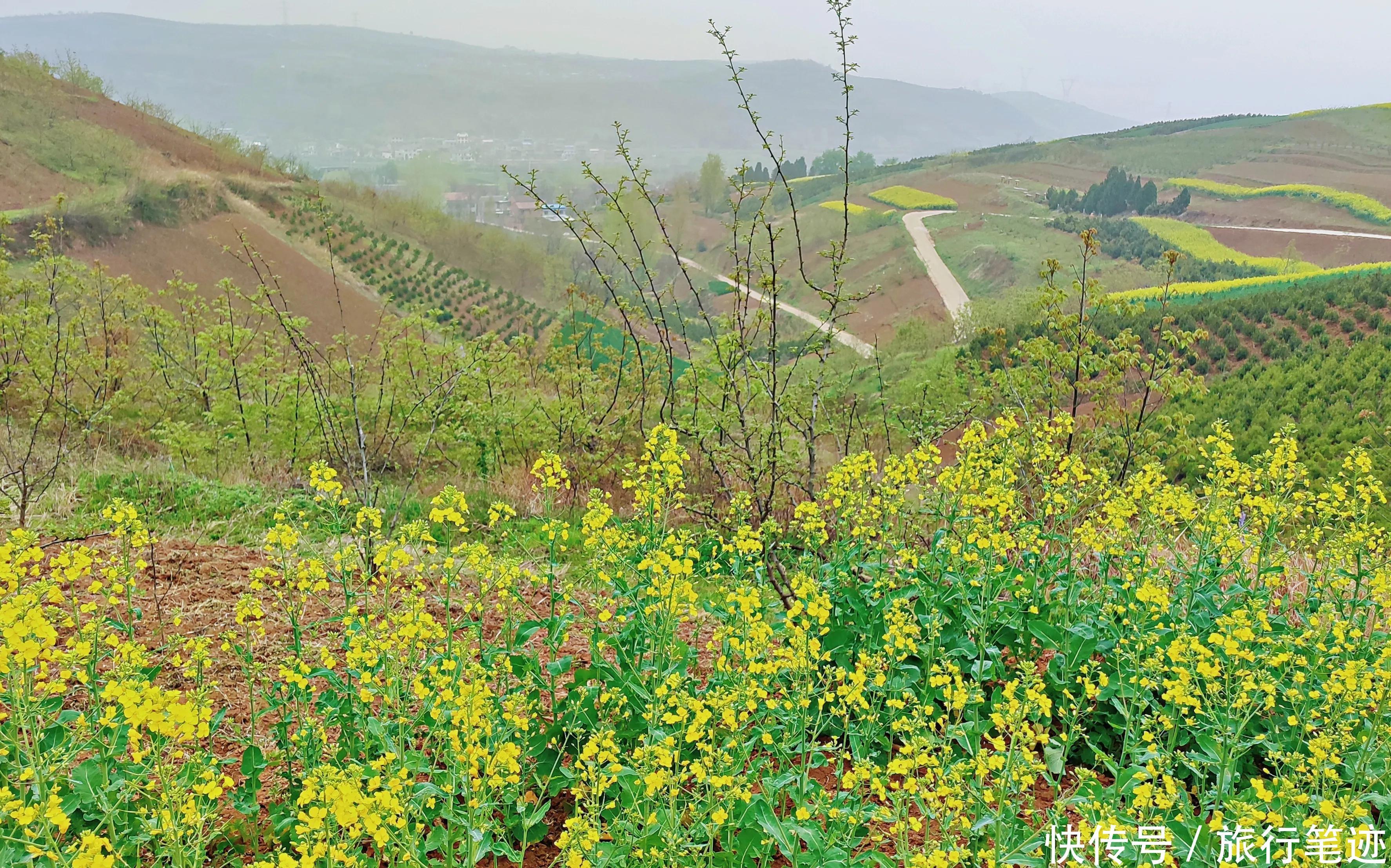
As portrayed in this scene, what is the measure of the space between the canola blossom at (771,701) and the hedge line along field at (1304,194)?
72549mm

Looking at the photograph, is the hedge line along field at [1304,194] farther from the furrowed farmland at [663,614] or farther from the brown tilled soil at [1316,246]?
the furrowed farmland at [663,614]

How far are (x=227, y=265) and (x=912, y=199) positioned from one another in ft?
224

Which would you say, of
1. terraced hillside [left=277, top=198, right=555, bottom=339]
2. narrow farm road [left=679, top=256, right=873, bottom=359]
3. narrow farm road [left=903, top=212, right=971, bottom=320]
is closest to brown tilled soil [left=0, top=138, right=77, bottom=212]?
terraced hillside [left=277, top=198, right=555, bottom=339]

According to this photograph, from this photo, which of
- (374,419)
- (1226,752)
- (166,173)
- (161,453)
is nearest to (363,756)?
(1226,752)

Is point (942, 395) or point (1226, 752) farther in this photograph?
point (942, 395)

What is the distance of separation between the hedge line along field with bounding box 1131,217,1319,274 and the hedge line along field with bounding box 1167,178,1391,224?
8541 mm

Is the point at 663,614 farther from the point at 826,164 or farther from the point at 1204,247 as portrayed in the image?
the point at 826,164

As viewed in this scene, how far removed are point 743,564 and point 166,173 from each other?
47.4 m

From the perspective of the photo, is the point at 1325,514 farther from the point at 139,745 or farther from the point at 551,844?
the point at 139,745

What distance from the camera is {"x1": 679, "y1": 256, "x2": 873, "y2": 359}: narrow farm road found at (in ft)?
21.6

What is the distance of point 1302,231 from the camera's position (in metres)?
59.3

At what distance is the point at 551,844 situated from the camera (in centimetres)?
317

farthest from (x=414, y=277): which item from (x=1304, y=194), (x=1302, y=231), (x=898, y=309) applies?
(x=1304, y=194)

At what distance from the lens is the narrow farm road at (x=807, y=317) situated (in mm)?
6590
